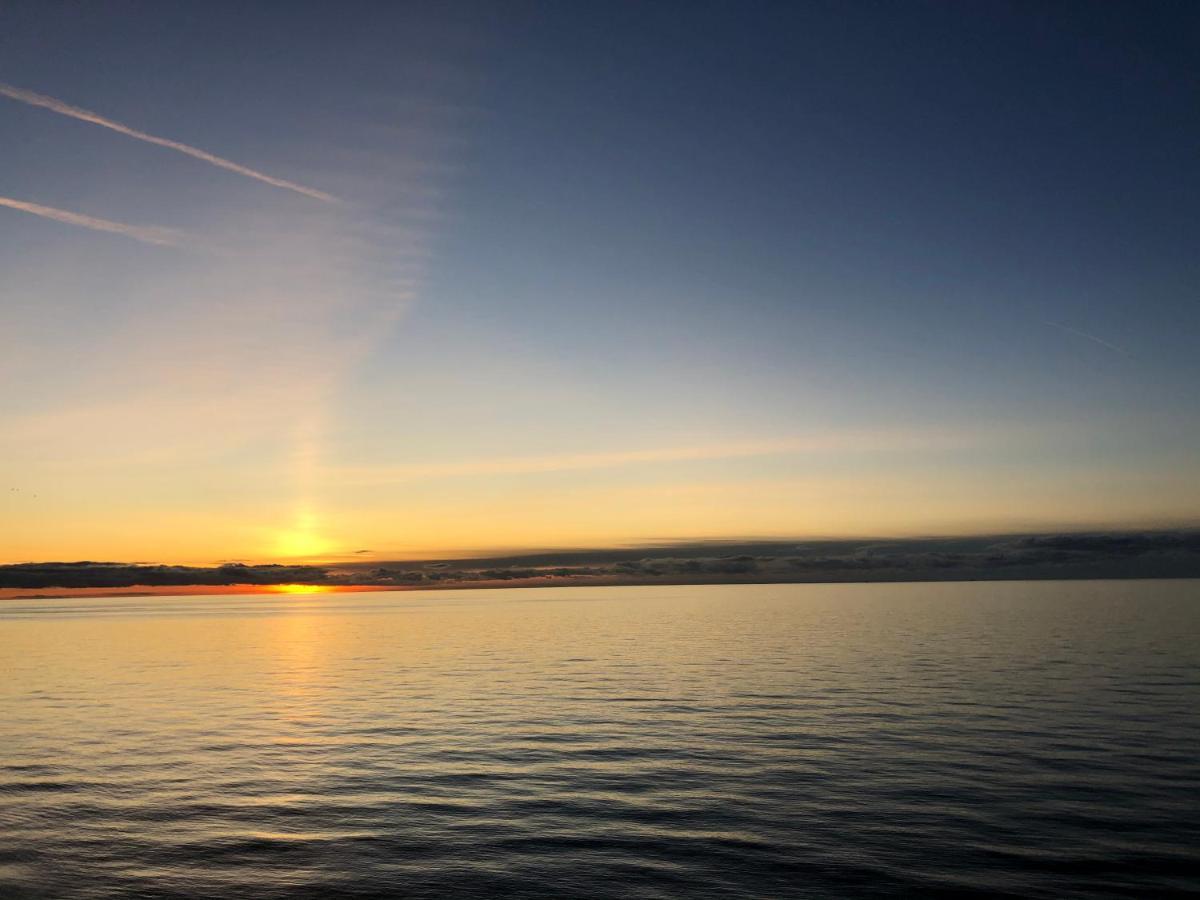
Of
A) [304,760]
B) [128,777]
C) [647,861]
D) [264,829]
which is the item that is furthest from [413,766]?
[647,861]

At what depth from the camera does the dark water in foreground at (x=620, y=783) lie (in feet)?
77.7

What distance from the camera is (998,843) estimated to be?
25.6m

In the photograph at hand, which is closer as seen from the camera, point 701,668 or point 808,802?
point 808,802

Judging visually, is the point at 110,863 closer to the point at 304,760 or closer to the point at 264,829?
the point at 264,829

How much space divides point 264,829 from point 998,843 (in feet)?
76.0

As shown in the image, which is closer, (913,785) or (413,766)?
(913,785)

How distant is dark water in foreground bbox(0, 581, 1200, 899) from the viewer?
77.7 ft

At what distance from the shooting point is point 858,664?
246ft

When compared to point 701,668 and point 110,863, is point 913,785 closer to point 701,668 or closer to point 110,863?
point 110,863

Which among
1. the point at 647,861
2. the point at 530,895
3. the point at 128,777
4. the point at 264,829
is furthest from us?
the point at 128,777

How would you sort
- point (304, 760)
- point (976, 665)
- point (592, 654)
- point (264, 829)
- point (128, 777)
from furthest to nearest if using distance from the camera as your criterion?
1. point (592, 654)
2. point (976, 665)
3. point (304, 760)
4. point (128, 777)
5. point (264, 829)

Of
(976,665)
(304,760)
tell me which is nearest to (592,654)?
(976,665)

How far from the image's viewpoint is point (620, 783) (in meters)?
33.4

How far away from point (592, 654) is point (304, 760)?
56.6 m
